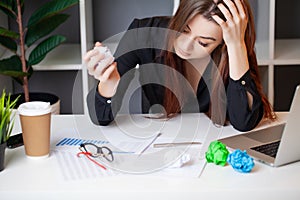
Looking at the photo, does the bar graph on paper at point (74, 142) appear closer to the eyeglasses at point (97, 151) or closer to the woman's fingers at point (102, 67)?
the eyeglasses at point (97, 151)

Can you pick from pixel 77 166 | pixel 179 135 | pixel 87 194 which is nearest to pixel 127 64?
pixel 179 135

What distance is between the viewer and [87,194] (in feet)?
3.43

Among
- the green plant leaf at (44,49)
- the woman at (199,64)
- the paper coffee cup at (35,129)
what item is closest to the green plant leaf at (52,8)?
the green plant leaf at (44,49)

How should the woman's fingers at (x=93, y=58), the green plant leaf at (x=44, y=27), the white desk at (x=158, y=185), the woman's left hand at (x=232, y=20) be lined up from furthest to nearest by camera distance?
1. the green plant leaf at (x=44, y=27)
2. the woman's left hand at (x=232, y=20)
3. the woman's fingers at (x=93, y=58)
4. the white desk at (x=158, y=185)

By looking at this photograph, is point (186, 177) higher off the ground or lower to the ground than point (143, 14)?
lower

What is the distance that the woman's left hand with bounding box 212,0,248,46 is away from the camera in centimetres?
143

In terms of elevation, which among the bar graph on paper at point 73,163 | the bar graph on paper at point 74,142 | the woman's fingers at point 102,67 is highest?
the woman's fingers at point 102,67

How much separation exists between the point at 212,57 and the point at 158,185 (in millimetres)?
693

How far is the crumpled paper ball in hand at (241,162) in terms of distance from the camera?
1.13 m

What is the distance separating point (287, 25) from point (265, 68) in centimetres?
45

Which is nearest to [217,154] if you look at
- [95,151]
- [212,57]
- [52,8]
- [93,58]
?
[95,151]

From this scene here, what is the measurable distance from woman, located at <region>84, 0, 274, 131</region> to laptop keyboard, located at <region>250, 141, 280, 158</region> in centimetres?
15

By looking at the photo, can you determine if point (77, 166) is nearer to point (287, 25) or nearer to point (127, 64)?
point (127, 64)

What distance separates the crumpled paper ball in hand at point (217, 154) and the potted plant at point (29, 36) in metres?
1.27
